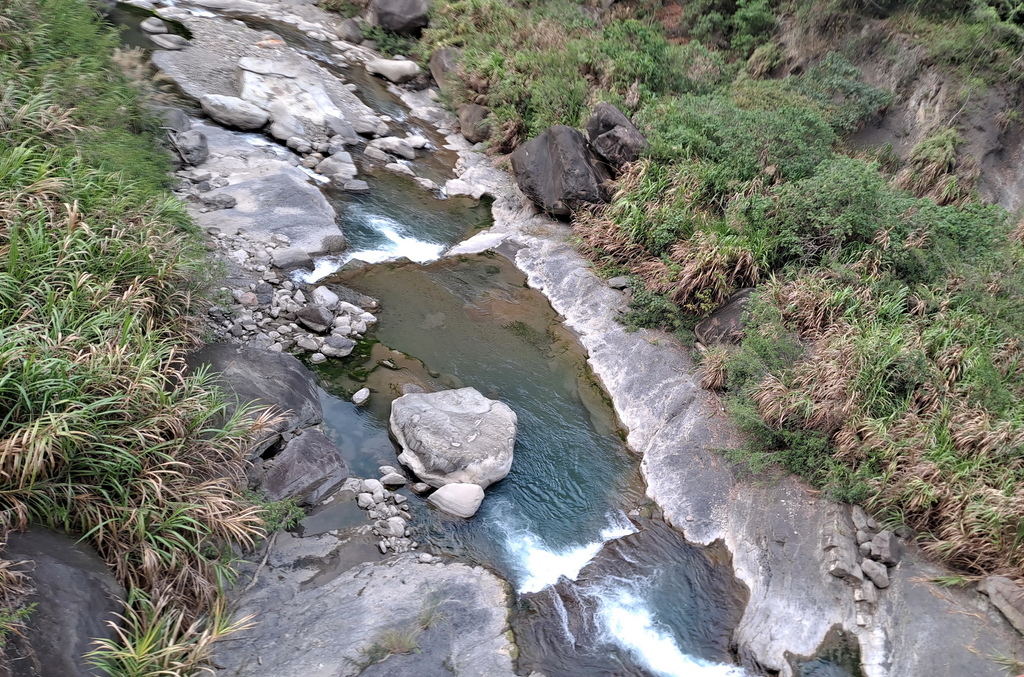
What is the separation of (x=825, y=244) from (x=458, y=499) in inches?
255

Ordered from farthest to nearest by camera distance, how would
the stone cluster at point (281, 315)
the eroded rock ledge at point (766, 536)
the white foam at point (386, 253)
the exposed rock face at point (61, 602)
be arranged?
the white foam at point (386, 253)
the stone cluster at point (281, 315)
the eroded rock ledge at point (766, 536)
the exposed rock face at point (61, 602)

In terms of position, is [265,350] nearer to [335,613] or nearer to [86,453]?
[86,453]

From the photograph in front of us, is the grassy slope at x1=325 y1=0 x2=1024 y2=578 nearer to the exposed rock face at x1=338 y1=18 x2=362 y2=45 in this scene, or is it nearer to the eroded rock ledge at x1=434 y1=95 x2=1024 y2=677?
the eroded rock ledge at x1=434 y1=95 x2=1024 y2=677

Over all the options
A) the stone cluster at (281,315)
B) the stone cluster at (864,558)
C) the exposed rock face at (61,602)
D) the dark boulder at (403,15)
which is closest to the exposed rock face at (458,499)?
the stone cluster at (281,315)

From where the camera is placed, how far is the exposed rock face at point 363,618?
5.04 meters

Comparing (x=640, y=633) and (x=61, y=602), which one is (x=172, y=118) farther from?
(x=640, y=633)

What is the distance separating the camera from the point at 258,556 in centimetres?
568

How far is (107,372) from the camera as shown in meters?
5.32

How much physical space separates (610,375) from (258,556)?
5219 millimetres

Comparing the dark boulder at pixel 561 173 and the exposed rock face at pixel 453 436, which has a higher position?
the dark boulder at pixel 561 173

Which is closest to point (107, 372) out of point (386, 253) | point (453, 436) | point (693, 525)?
point (453, 436)

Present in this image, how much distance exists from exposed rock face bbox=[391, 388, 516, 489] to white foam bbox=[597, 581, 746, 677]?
1.83 metres

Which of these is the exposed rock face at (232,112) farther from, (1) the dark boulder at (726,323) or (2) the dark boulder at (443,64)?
(1) the dark boulder at (726,323)

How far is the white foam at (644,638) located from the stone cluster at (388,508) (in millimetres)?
2035
